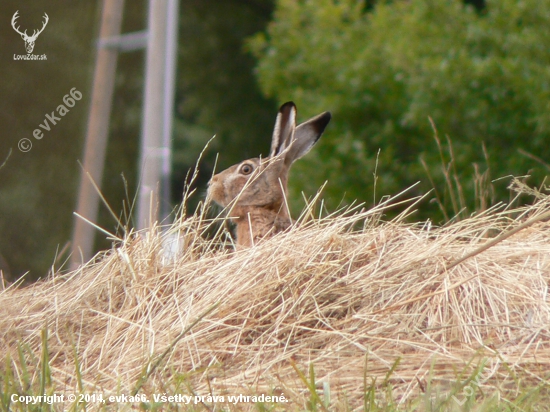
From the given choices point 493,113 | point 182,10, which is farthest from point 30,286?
point 182,10

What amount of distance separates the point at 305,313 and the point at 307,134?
1.97 metres

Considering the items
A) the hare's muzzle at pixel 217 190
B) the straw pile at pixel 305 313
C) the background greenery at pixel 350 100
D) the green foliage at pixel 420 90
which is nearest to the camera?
the straw pile at pixel 305 313

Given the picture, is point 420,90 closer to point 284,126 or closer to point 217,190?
point 284,126

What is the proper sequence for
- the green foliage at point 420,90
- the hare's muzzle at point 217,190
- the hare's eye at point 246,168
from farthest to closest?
the green foliage at point 420,90 < the hare's eye at point 246,168 < the hare's muzzle at point 217,190

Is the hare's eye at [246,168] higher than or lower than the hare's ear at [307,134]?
lower

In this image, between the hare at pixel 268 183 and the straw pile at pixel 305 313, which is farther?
the hare at pixel 268 183

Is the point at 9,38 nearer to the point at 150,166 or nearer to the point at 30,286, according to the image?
the point at 150,166

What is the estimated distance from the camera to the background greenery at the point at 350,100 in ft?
20.4

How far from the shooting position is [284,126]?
15.3 ft

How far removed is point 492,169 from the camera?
772 centimetres

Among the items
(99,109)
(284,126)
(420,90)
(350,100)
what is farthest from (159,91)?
(350,100)

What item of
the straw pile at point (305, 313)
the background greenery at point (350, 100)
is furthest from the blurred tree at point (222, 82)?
the straw pile at point (305, 313)

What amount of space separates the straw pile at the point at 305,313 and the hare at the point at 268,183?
0.79 meters

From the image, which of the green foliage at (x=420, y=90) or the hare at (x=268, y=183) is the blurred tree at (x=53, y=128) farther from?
the green foliage at (x=420, y=90)
